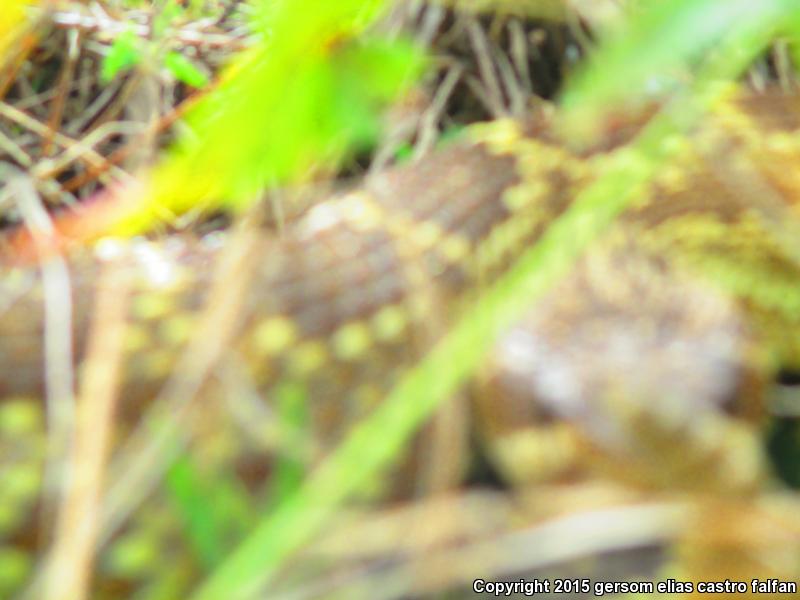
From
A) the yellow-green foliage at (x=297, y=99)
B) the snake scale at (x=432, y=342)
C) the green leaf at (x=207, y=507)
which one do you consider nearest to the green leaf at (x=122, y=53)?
the snake scale at (x=432, y=342)

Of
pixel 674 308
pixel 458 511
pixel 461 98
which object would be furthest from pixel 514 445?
pixel 461 98

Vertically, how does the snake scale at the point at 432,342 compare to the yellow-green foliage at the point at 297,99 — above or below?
below

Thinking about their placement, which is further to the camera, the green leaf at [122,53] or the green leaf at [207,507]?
the green leaf at [122,53]

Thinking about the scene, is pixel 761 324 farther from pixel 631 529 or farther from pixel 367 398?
pixel 631 529

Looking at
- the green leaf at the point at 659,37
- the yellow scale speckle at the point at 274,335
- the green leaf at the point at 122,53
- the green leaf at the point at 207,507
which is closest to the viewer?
the green leaf at the point at 659,37

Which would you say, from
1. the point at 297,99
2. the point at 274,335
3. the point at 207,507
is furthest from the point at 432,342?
the point at 297,99

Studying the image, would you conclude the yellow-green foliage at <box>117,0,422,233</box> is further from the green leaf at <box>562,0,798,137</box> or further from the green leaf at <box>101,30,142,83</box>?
the green leaf at <box>101,30,142,83</box>

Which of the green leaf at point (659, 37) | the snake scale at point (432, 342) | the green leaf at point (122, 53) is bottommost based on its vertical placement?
the snake scale at point (432, 342)

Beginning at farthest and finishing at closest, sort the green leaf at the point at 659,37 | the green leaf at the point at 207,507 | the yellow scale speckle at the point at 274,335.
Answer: the yellow scale speckle at the point at 274,335 < the green leaf at the point at 207,507 < the green leaf at the point at 659,37

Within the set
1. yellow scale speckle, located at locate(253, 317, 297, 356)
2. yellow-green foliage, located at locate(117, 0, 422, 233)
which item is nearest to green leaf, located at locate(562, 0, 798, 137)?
yellow-green foliage, located at locate(117, 0, 422, 233)

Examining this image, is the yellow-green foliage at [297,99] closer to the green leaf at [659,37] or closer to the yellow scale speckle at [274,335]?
the green leaf at [659,37]
